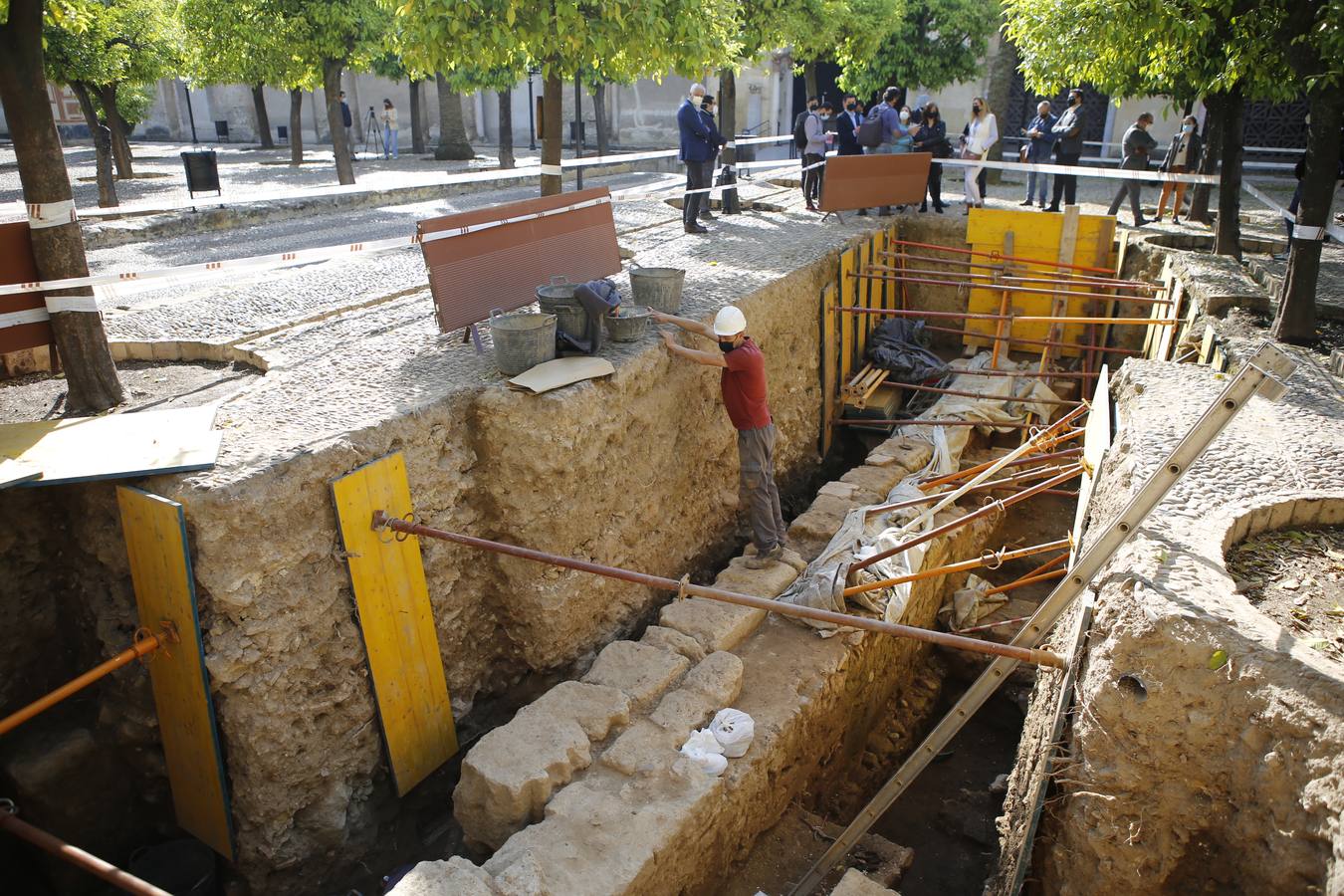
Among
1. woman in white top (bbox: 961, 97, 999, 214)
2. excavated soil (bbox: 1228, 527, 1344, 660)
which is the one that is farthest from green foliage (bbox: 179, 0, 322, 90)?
excavated soil (bbox: 1228, 527, 1344, 660)

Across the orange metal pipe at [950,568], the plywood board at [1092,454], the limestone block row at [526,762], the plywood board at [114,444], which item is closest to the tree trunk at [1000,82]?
the plywood board at [1092,454]

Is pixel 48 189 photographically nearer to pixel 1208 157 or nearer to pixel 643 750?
pixel 643 750

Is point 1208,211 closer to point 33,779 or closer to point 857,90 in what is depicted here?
point 857,90

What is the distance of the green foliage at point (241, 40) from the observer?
46.3ft

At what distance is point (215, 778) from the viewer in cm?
467

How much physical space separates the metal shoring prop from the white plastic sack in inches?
30.6

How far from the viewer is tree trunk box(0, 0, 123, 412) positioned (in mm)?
5047

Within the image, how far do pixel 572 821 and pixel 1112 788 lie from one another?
239 cm

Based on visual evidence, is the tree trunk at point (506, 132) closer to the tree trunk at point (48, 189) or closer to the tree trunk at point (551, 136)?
the tree trunk at point (551, 136)

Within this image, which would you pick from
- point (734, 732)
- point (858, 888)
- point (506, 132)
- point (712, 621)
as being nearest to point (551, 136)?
point (712, 621)

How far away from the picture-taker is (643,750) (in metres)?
4.72

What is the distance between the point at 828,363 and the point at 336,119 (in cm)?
966

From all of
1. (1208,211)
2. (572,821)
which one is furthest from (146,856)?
(1208,211)

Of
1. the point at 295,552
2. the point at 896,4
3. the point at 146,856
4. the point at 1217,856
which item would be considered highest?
the point at 896,4
